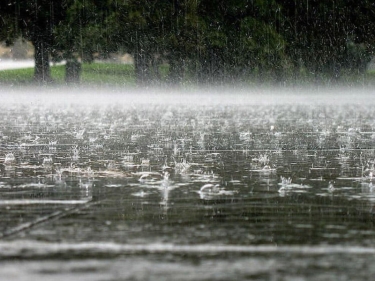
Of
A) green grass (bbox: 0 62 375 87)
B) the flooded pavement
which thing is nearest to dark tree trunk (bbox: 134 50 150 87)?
green grass (bbox: 0 62 375 87)

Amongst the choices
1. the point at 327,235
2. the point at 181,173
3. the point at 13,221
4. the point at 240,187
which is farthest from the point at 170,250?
the point at 181,173

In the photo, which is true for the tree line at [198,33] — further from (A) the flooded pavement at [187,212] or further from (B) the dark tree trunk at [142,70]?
(A) the flooded pavement at [187,212]

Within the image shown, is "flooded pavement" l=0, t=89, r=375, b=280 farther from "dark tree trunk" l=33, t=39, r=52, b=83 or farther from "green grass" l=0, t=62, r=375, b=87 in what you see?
"green grass" l=0, t=62, r=375, b=87

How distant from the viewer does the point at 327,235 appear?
5762 millimetres

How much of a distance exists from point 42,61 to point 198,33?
1004cm

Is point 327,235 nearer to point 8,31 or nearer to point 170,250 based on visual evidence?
point 170,250

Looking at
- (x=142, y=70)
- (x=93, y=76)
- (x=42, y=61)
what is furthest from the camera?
(x=93, y=76)

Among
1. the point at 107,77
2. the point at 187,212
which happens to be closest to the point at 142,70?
the point at 107,77

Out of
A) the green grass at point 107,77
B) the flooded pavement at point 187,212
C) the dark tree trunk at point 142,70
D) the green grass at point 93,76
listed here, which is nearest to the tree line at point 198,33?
the dark tree trunk at point 142,70

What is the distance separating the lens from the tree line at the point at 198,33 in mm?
57812

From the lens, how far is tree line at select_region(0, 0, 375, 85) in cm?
5781

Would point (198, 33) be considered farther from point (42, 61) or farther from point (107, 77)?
A: point (107, 77)

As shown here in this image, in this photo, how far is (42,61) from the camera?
202 feet

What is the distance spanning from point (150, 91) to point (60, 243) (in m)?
52.2
